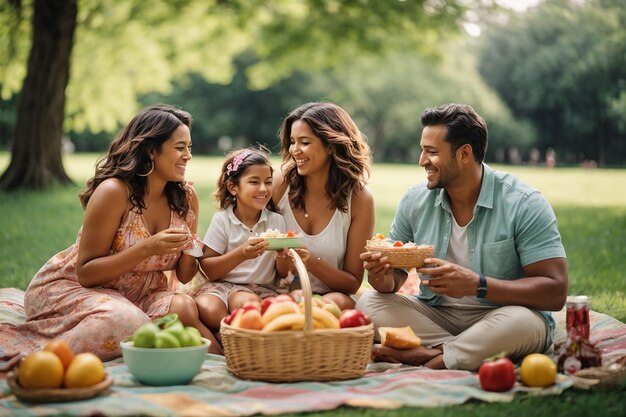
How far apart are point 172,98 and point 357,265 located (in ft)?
193

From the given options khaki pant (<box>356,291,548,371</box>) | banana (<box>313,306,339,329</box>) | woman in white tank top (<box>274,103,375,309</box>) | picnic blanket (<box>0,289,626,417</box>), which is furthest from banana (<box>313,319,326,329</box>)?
woman in white tank top (<box>274,103,375,309</box>)

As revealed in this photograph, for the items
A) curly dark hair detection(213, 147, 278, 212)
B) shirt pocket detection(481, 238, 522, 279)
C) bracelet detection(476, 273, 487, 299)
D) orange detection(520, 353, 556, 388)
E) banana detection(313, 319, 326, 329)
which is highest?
curly dark hair detection(213, 147, 278, 212)

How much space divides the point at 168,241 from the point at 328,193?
1474 millimetres

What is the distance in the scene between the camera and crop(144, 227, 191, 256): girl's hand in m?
4.93

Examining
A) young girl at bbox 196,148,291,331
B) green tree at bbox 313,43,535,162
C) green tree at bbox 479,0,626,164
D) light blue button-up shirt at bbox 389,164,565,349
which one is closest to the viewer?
light blue button-up shirt at bbox 389,164,565,349

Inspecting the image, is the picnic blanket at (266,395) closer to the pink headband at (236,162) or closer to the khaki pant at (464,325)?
the khaki pant at (464,325)

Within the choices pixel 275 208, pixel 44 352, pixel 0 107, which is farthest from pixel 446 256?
pixel 0 107

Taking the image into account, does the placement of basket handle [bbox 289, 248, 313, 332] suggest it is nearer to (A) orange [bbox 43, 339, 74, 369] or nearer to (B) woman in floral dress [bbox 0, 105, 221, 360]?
(B) woman in floral dress [bbox 0, 105, 221, 360]

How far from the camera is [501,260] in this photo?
518 centimetres

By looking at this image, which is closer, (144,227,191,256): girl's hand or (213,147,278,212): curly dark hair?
(144,227,191,256): girl's hand

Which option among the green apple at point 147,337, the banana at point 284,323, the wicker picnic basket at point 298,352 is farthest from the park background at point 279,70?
the green apple at point 147,337

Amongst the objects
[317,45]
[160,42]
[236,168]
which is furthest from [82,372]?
[160,42]

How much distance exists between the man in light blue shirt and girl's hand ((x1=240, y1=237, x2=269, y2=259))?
0.70 meters

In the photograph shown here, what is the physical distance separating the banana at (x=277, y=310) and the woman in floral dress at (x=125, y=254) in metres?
0.82
